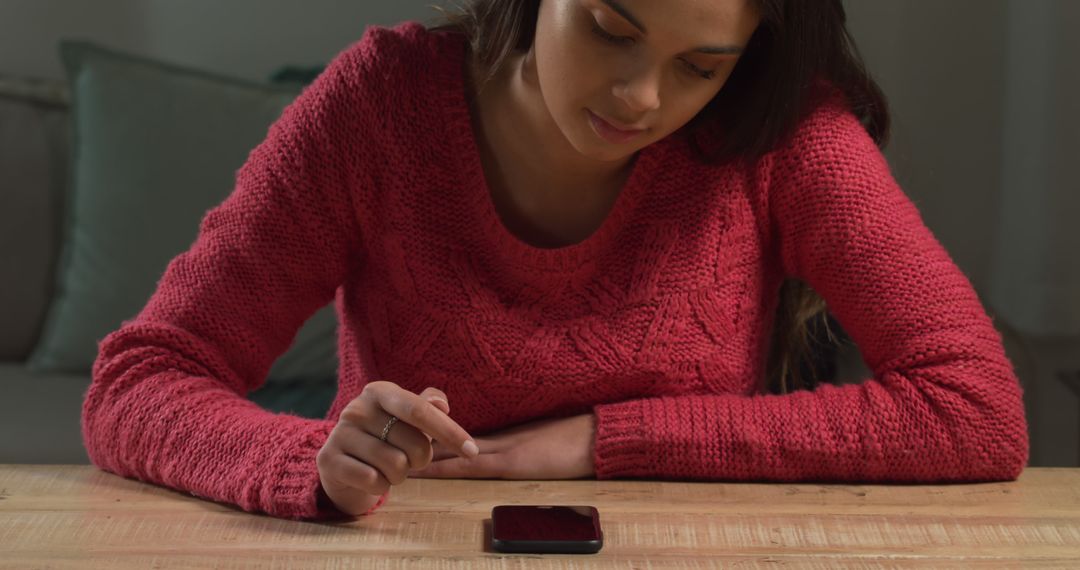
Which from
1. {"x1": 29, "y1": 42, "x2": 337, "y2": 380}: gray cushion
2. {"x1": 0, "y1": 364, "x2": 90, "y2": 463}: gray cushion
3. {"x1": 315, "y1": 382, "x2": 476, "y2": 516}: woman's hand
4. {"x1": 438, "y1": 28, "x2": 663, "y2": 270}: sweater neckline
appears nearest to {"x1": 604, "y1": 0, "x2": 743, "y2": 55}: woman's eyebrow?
{"x1": 438, "y1": 28, "x2": 663, "y2": 270}: sweater neckline

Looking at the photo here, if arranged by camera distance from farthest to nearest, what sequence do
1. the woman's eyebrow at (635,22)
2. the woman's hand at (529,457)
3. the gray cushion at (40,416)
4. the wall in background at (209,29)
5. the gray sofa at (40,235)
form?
1. the wall in background at (209,29)
2. the gray sofa at (40,235)
3. the gray cushion at (40,416)
4. the woman's hand at (529,457)
5. the woman's eyebrow at (635,22)

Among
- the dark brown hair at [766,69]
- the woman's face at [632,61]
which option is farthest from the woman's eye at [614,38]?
the dark brown hair at [766,69]

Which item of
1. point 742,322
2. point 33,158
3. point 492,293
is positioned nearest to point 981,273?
point 742,322

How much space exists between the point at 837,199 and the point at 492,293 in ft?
1.15

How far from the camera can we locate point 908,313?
3.94 ft

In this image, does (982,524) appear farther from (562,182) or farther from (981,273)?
(981,273)

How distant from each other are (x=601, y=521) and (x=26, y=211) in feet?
5.21

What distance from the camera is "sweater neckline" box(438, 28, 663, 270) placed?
1.25 meters

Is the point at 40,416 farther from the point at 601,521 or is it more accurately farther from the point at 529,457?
the point at 601,521

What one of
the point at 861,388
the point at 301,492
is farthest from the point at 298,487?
the point at 861,388

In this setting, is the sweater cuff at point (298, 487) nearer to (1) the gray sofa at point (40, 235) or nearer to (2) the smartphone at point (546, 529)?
(2) the smartphone at point (546, 529)

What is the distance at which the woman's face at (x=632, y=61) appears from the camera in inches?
40.8

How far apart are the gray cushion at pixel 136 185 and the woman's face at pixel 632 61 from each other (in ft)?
3.75

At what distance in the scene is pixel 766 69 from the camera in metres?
1.21
